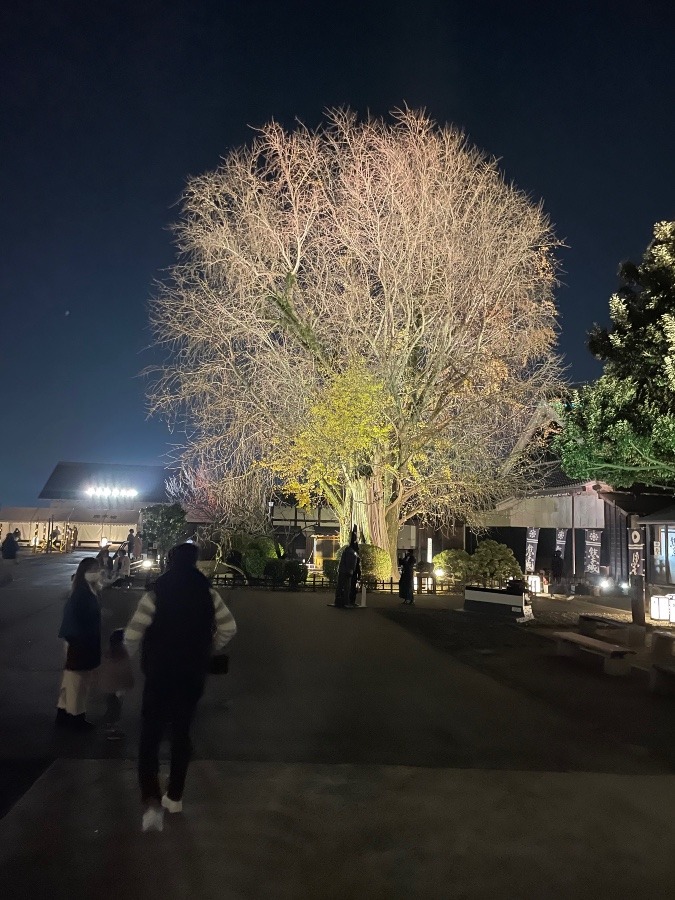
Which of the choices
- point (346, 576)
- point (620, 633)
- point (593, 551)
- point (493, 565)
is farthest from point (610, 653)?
point (593, 551)

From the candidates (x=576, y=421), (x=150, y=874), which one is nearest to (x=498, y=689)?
(x=150, y=874)

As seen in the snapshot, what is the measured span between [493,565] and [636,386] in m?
9.88

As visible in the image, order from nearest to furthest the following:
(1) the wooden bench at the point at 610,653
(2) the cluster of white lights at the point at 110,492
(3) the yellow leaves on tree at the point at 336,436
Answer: (1) the wooden bench at the point at 610,653 → (3) the yellow leaves on tree at the point at 336,436 → (2) the cluster of white lights at the point at 110,492

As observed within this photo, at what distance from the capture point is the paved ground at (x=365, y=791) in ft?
11.7

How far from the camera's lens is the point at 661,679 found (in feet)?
26.9

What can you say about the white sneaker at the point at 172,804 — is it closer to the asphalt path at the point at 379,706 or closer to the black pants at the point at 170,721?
the black pants at the point at 170,721

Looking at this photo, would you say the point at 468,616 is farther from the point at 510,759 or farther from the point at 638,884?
the point at 638,884

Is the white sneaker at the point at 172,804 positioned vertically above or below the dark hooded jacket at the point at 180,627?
below

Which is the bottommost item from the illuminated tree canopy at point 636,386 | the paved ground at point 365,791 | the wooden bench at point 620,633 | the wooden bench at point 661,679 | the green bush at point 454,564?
the paved ground at point 365,791

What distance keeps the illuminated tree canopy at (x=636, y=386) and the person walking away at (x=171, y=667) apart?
933 cm

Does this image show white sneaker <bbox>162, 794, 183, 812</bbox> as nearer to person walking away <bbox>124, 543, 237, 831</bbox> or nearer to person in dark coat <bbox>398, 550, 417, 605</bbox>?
person walking away <bbox>124, 543, 237, 831</bbox>

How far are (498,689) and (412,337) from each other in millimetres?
14358

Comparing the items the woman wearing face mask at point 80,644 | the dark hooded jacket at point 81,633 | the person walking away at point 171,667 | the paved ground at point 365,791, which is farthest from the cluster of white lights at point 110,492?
the person walking away at point 171,667

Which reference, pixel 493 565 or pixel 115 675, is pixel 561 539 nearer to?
pixel 493 565
